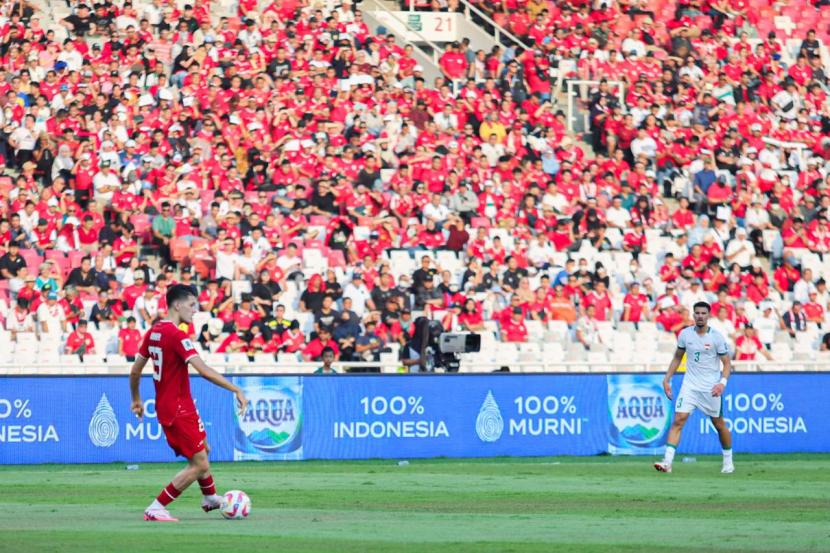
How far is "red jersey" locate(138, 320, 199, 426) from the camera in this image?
1416 centimetres

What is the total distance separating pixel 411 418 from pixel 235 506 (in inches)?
430

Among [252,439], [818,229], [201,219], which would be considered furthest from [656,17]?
[252,439]

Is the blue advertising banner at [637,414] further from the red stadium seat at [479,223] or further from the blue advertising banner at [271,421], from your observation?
the red stadium seat at [479,223]

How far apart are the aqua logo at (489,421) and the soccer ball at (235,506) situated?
11348 millimetres

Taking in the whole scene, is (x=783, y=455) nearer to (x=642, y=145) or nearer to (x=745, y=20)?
(x=642, y=145)

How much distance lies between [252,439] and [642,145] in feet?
46.0

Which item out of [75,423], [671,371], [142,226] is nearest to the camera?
[671,371]

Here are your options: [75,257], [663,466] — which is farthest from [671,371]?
[75,257]

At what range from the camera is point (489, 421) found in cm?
2548

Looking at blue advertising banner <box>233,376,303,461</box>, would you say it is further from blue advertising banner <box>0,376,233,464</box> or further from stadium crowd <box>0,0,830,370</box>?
stadium crowd <box>0,0,830,370</box>

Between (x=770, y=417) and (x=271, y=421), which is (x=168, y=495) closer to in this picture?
(x=271, y=421)

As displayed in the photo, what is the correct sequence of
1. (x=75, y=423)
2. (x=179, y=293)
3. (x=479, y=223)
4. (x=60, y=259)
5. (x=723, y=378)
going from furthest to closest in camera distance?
(x=479, y=223)
(x=60, y=259)
(x=75, y=423)
(x=723, y=378)
(x=179, y=293)

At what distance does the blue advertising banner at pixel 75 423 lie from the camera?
2305cm

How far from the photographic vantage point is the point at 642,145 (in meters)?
35.2
